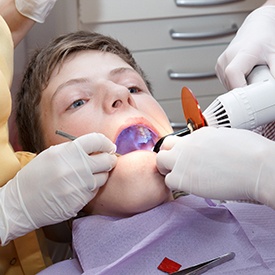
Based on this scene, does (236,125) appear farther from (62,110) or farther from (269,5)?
(269,5)

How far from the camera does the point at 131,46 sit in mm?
2551

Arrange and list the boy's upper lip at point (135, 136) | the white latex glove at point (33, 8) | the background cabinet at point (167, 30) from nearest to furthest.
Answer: the boy's upper lip at point (135, 136), the white latex glove at point (33, 8), the background cabinet at point (167, 30)

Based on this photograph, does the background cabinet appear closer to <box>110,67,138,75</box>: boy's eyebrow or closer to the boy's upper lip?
<box>110,67,138,75</box>: boy's eyebrow

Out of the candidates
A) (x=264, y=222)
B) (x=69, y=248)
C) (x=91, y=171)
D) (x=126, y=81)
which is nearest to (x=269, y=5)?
(x=126, y=81)

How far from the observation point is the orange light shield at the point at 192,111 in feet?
4.27

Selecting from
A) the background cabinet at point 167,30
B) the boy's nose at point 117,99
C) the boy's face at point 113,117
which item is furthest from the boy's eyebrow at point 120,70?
the background cabinet at point 167,30

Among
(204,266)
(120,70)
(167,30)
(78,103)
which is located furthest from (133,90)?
(167,30)

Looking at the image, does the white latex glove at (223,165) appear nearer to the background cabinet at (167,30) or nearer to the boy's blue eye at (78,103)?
the boy's blue eye at (78,103)

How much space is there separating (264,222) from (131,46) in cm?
132

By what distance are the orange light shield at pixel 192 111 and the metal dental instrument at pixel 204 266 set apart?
0.31 m

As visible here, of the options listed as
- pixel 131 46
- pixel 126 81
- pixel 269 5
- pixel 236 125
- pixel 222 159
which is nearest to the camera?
pixel 222 159

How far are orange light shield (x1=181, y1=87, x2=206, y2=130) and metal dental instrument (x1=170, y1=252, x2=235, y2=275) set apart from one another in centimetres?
31

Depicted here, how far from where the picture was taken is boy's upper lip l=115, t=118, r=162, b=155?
1450mm

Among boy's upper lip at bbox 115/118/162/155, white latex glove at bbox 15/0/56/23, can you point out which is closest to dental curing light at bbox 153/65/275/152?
boy's upper lip at bbox 115/118/162/155
